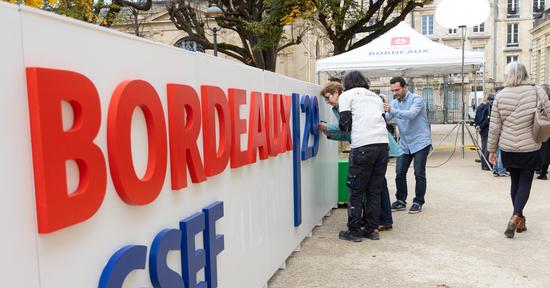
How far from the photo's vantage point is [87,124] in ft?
5.76

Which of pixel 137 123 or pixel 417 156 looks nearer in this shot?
pixel 137 123

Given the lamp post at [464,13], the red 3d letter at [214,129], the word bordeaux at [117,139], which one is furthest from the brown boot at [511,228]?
the lamp post at [464,13]

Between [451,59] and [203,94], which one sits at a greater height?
[451,59]

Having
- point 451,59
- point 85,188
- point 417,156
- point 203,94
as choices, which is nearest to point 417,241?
point 417,156

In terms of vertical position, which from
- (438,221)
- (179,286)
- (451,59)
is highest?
(451,59)

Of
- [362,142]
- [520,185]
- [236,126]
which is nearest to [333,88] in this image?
[362,142]

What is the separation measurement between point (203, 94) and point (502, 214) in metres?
5.06

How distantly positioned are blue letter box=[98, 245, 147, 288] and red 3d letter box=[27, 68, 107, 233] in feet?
0.88

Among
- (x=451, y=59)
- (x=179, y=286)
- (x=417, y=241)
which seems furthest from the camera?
(x=451, y=59)

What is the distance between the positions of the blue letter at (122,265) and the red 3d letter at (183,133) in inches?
17.2

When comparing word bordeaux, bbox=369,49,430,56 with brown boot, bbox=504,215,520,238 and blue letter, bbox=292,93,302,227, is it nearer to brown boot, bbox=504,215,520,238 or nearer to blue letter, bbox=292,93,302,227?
brown boot, bbox=504,215,520,238

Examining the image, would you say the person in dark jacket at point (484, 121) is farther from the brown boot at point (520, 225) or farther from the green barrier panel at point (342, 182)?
the brown boot at point (520, 225)

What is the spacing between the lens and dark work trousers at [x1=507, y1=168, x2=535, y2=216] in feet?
16.9

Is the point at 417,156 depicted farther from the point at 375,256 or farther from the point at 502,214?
the point at 375,256
